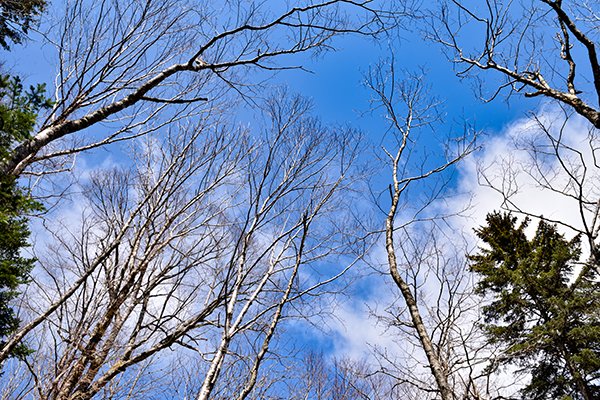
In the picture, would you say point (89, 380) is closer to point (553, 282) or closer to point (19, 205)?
point (19, 205)

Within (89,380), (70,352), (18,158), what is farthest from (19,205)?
(89,380)

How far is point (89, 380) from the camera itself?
19.6 ft

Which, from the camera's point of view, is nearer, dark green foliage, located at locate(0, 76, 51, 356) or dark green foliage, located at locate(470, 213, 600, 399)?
Result: dark green foliage, located at locate(0, 76, 51, 356)

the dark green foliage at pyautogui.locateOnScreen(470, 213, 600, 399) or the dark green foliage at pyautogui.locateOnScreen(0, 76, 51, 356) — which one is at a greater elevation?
the dark green foliage at pyautogui.locateOnScreen(470, 213, 600, 399)

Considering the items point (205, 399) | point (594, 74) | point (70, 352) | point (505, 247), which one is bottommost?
point (205, 399)

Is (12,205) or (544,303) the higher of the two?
(544,303)

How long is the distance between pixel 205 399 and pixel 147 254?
12.7 feet

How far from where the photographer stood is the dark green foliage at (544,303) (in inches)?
418

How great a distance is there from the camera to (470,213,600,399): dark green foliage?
34.8 ft

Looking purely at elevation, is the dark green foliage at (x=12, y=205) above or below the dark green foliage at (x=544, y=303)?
below

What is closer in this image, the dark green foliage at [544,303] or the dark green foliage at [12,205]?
the dark green foliage at [12,205]

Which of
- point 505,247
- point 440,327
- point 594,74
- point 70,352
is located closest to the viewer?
point 594,74

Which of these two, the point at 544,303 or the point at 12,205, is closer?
the point at 12,205

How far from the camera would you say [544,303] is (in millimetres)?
11453
